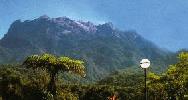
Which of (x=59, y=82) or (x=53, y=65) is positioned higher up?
(x=53, y=65)

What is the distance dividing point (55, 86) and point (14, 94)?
3032 cm

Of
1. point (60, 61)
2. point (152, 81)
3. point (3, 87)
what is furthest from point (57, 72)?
point (3, 87)

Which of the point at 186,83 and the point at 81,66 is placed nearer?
the point at 186,83

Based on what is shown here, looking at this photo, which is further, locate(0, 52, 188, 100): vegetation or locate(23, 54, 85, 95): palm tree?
locate(23, 54, 85, 95): palm tree

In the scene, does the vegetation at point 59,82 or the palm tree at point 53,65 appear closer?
the vegetation at point 59,82

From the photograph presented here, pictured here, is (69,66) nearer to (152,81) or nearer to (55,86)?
(55,86)

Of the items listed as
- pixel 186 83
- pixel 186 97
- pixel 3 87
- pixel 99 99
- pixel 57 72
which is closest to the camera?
pixel 186 97

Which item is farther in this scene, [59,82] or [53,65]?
[59,82]

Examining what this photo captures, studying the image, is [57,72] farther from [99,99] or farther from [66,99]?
[99,99]

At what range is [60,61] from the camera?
182ft

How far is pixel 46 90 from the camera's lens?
185ft

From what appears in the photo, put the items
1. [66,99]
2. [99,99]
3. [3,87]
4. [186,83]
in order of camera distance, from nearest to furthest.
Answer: [186,83]
[66,99]
[3,87]
[99,99]

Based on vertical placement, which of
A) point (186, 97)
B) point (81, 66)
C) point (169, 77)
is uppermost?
point (81, 66)

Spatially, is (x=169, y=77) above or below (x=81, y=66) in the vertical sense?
below
